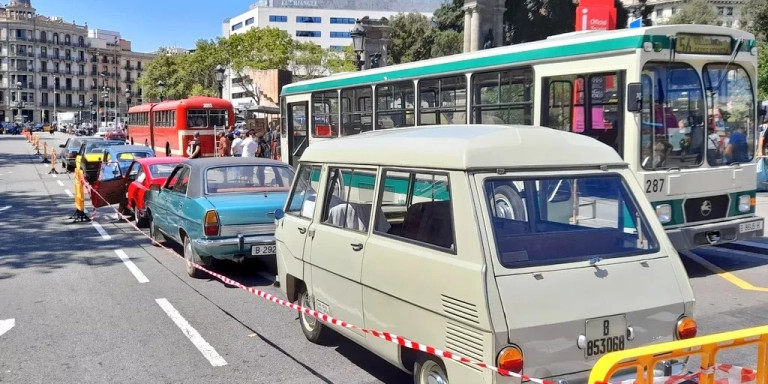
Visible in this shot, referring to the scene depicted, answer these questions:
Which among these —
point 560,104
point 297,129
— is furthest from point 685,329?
point 297,129

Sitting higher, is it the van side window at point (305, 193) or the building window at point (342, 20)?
the building window at point (342, 20)

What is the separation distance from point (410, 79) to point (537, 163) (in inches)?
341

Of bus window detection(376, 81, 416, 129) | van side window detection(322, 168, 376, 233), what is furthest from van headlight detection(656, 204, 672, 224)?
bus window detection(376, 81, 416, 129)

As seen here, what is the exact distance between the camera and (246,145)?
1955cm

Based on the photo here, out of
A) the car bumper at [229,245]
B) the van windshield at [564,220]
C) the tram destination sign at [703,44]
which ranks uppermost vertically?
the tram destination sign at [703,44]

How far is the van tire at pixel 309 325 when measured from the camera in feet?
21.3

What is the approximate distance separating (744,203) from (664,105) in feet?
6.76

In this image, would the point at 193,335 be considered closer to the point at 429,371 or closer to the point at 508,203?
the point at 429,371

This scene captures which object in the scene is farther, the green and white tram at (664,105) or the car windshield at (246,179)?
the car windshield at (246,179)

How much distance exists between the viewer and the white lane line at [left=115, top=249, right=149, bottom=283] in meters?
9.74

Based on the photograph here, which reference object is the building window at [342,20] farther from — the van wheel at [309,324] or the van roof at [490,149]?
the van roof at [490,149]

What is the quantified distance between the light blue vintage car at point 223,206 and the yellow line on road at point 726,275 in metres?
5.89

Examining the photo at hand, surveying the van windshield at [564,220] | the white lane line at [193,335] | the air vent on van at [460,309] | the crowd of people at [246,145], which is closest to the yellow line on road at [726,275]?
the van windshield at [564,220]

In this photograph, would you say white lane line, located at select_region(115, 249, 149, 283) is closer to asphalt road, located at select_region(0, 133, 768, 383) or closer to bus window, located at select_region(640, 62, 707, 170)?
asphalt road, located at select_region(0, 133, 768, 383)
